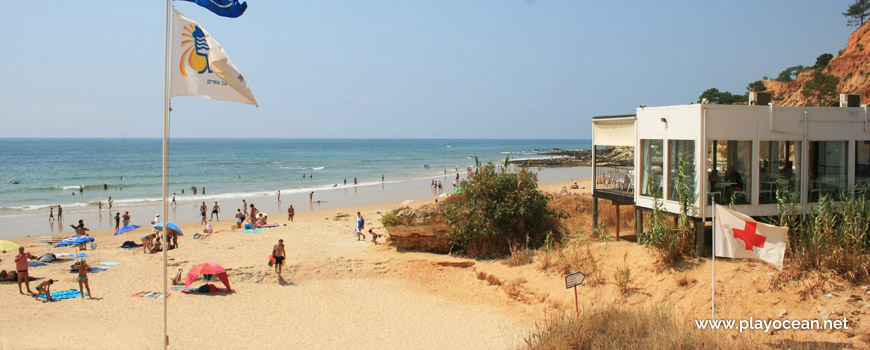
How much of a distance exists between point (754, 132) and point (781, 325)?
477 cm

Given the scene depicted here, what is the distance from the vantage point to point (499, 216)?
1634cm

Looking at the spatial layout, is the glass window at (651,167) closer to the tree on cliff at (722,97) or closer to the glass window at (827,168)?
the glass window at (827,168)

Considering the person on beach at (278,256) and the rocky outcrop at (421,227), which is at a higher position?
the rocky outcrop at (421,227)

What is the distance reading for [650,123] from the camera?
13820mm

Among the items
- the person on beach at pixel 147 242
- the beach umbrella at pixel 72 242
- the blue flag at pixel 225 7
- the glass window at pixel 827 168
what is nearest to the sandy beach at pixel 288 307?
the person on beach at pixel 147 242

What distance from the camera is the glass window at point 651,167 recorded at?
13.5 m

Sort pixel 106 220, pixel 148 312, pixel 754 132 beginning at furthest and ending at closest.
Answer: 1. pixel 106 220
2. pixel 148 312
3. pixel 754 132

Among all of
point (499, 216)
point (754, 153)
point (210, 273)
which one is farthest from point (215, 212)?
point (754, 153)

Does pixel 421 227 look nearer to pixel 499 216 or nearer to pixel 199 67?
pixel 499 216

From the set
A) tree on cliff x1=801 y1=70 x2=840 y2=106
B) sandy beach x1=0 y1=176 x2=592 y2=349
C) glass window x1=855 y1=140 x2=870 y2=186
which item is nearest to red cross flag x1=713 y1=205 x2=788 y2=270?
sandy beach x1=0 y1=176 x2=592 y2=349

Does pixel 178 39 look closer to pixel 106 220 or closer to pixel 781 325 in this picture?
pixel 781 325

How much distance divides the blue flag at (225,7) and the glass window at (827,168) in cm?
1336

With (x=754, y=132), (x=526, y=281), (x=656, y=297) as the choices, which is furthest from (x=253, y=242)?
(x=754, y=132)

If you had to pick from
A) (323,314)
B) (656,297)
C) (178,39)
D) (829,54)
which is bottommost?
(323,314)
